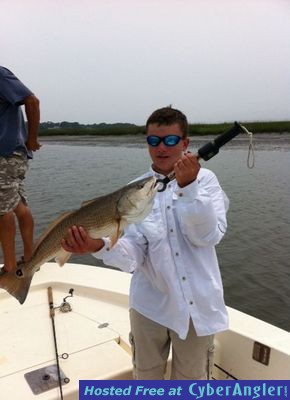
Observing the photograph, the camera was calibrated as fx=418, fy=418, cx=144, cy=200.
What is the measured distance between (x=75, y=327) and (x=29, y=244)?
4.65 ft

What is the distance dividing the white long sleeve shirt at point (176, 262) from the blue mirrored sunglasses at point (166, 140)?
27 cm

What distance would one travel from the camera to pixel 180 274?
2.64 meters

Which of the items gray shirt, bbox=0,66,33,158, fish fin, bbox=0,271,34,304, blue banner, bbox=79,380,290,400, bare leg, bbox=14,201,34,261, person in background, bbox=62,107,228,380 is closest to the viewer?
blue banner, bbox=79,380,290,400

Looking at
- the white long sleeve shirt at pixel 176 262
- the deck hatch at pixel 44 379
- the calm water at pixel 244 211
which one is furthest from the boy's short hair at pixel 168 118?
the calm water at pixel 244 211

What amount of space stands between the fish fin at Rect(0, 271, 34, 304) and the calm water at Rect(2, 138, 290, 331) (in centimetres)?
454

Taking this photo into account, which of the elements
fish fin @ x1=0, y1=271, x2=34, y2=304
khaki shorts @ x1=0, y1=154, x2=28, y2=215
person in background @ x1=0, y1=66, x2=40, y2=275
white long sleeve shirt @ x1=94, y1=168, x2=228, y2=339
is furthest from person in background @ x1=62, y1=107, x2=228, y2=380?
khaki shorts @ x1=0, y1=154, x2=28, y2=215

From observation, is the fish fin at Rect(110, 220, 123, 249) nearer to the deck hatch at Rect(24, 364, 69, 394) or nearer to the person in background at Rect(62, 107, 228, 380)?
the person in background at Rect(62, 107, 228, 380)

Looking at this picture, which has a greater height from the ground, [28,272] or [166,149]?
[166,149]

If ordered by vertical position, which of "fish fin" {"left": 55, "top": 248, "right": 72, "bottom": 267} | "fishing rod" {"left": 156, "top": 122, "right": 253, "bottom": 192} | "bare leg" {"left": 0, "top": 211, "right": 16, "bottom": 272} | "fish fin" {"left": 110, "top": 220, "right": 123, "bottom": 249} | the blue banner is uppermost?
"fishing rod" {"left": 156, "top": 122, "right": 253, "bottom": 192}

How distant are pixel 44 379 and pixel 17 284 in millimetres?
791

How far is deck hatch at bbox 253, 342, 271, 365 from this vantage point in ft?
Answer: 10.4

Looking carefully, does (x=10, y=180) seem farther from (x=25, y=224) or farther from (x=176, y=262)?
(x=176, y=262)

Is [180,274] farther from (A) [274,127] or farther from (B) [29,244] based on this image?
(A) [274,127]

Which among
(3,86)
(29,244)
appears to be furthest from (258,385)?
(3,86)
